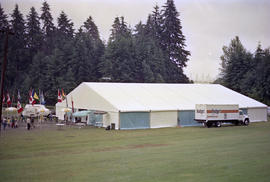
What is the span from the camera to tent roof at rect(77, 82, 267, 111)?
115 feet

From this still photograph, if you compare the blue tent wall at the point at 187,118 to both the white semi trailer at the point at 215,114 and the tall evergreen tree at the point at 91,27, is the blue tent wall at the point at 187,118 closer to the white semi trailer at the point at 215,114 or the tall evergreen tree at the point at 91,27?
the white semi trailer at the point at 215,114

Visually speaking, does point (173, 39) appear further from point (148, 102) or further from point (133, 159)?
point (133, 159)

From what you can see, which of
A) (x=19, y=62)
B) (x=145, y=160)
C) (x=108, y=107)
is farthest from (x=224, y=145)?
(x=19, y=62)

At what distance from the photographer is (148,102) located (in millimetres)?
36125

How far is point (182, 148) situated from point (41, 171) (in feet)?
29.7

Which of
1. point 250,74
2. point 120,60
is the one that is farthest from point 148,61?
point 250,74

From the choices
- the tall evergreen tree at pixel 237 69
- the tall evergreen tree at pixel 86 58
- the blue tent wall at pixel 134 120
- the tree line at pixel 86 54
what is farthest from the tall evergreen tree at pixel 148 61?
the blue tent wall at pixel 134 120

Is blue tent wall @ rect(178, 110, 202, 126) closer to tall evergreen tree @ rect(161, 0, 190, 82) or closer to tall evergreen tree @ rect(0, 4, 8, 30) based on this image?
tall evergreen tree @ rect(161, 0, 190, 82)

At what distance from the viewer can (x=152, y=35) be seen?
85312 millimetres

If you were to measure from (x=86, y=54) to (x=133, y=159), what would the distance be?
5894 centimetres

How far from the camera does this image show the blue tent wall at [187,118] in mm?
36375

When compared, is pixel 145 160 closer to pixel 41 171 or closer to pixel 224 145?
pixel 41 171

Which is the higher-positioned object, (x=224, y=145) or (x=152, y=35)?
(x=152, y=35)

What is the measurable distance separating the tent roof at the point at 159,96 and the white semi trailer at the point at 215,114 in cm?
261
